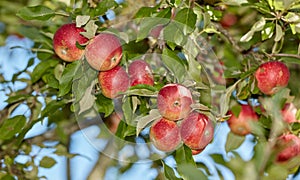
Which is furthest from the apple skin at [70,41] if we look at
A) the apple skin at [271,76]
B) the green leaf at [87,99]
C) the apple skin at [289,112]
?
the apple skin at [289,112]

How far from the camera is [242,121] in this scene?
2.29 metres

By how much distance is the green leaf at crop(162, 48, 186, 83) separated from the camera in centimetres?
164

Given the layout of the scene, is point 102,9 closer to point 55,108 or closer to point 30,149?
point 55,108

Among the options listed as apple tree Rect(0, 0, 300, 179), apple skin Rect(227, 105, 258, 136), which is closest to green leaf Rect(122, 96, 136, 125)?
apple tree Rect(0, 0, 300, 179)

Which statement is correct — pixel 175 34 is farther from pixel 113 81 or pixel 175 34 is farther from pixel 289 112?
pixel 289 112

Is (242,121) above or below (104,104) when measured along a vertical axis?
below

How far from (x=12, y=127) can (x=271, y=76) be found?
0.92m

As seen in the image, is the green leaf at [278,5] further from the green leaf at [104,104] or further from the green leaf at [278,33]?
the green leaf at [104,104]

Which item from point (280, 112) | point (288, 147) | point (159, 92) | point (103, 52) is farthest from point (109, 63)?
point (288, 147)

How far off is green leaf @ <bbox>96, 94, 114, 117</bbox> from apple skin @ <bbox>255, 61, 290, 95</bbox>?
1.67 feet

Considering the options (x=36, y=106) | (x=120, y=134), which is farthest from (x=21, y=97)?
(x=120, y=134)

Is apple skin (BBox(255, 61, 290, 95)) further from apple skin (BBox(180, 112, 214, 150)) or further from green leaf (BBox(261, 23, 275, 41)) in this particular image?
apple skin (BBox(180, 112, 214, 150))

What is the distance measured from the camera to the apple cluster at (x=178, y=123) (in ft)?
5.01

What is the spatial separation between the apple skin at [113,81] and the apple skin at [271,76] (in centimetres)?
48
